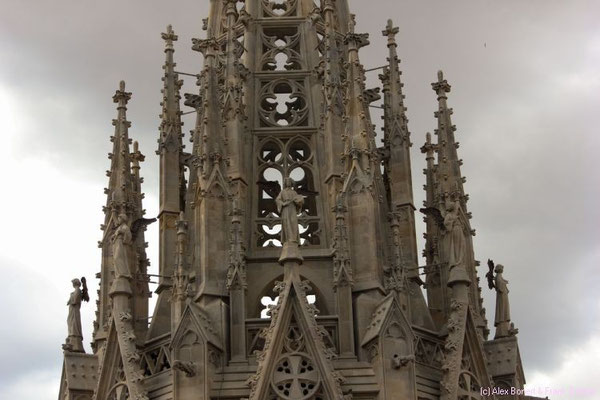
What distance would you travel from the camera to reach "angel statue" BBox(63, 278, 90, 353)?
37125 mm

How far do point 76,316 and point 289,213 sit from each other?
263 inches

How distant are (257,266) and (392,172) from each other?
5.25m

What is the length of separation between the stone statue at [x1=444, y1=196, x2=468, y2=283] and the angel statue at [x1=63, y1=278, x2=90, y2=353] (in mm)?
9446

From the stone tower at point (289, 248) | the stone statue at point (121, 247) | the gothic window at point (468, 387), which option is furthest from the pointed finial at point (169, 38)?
the gothic window at point (468, 387)

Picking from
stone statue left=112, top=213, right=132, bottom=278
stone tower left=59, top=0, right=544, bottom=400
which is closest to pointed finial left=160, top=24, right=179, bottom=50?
stone tower left=59, top=0, right=544, bottom=400

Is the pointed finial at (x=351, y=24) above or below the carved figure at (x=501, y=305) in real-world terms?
above

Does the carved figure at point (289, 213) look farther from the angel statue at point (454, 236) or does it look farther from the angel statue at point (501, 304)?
the angel statue at point (501, 304)

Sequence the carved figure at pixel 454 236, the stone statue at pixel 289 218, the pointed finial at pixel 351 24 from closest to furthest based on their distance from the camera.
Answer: the stone statue at pixel 289 218
the carved figure at pixel 454 236
the pointed finial at pixel 351 24

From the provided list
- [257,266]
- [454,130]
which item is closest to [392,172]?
[454,130]

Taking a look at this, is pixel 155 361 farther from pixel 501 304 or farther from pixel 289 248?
pixel 501 304

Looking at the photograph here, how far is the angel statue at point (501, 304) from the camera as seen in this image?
37438 mm

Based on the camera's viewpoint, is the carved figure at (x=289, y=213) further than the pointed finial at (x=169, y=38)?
No

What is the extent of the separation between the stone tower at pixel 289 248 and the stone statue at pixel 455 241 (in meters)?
0.05

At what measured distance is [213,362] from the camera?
33844 mm
